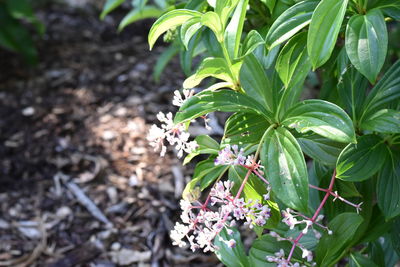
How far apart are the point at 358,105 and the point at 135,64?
6.57 feet

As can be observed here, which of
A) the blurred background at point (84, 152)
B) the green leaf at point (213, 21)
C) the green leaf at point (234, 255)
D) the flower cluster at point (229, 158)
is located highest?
the green leaf at point (213, 21)

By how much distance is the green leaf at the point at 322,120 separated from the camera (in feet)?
2.93

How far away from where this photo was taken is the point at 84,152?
243 centimetres

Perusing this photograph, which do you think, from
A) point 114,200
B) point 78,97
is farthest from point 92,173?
point 78,97

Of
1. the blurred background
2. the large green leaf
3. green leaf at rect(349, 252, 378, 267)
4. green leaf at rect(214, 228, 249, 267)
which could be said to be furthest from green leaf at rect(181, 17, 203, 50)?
the blurred background

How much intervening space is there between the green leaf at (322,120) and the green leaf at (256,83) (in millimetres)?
79

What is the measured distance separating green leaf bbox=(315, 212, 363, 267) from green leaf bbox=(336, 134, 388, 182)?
81 millimetres

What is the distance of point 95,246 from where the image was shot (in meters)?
1.99

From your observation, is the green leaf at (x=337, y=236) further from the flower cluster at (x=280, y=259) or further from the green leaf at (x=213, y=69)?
the green leaf at (x=213, y=69)

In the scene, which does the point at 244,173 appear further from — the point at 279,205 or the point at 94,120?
the point at 94,120

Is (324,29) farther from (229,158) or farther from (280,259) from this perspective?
(280,259)

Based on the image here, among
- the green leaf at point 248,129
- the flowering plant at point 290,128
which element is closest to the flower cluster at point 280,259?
the flowering plant at point 290,128

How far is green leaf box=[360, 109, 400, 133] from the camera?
1001mm

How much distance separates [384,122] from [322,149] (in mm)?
134
